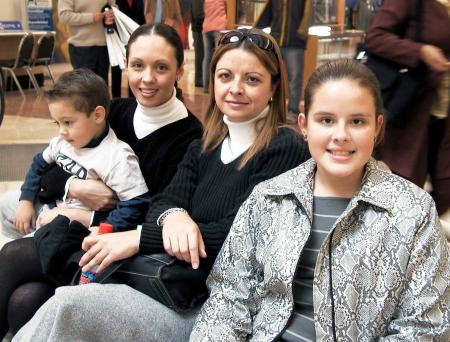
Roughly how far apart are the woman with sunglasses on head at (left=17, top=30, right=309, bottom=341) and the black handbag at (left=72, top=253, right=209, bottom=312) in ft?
0.08

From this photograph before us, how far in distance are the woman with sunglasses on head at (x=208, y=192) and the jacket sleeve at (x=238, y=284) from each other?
0.34 ft

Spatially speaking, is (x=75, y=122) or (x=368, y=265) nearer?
(x=368, y=265)

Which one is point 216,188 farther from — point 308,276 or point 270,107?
point 308,276

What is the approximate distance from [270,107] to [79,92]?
0.68 meters

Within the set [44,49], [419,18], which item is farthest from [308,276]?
[44,49]

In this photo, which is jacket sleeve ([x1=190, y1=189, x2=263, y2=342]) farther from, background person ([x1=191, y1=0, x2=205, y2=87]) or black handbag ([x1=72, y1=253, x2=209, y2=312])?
background person ([x1=191, y1=0, x2=205, y2=87])

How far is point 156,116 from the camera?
207 cm

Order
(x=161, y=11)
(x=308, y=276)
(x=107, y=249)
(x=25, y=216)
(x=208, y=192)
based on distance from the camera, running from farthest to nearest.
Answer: (x=161, y=11) < (x=25, y=216) < (x=208, y=192) < (x=107, y=249) < (x=308, y=276)

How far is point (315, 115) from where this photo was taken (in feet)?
4.56

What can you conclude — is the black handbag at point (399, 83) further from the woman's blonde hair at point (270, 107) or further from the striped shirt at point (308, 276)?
the striped shirt at point (308, 276)

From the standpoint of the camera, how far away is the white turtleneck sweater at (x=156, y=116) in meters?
2.07

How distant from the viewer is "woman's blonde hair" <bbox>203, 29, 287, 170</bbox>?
5.56ft

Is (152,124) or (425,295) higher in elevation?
(152,124)

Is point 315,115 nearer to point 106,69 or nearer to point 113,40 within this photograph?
point 113,40
